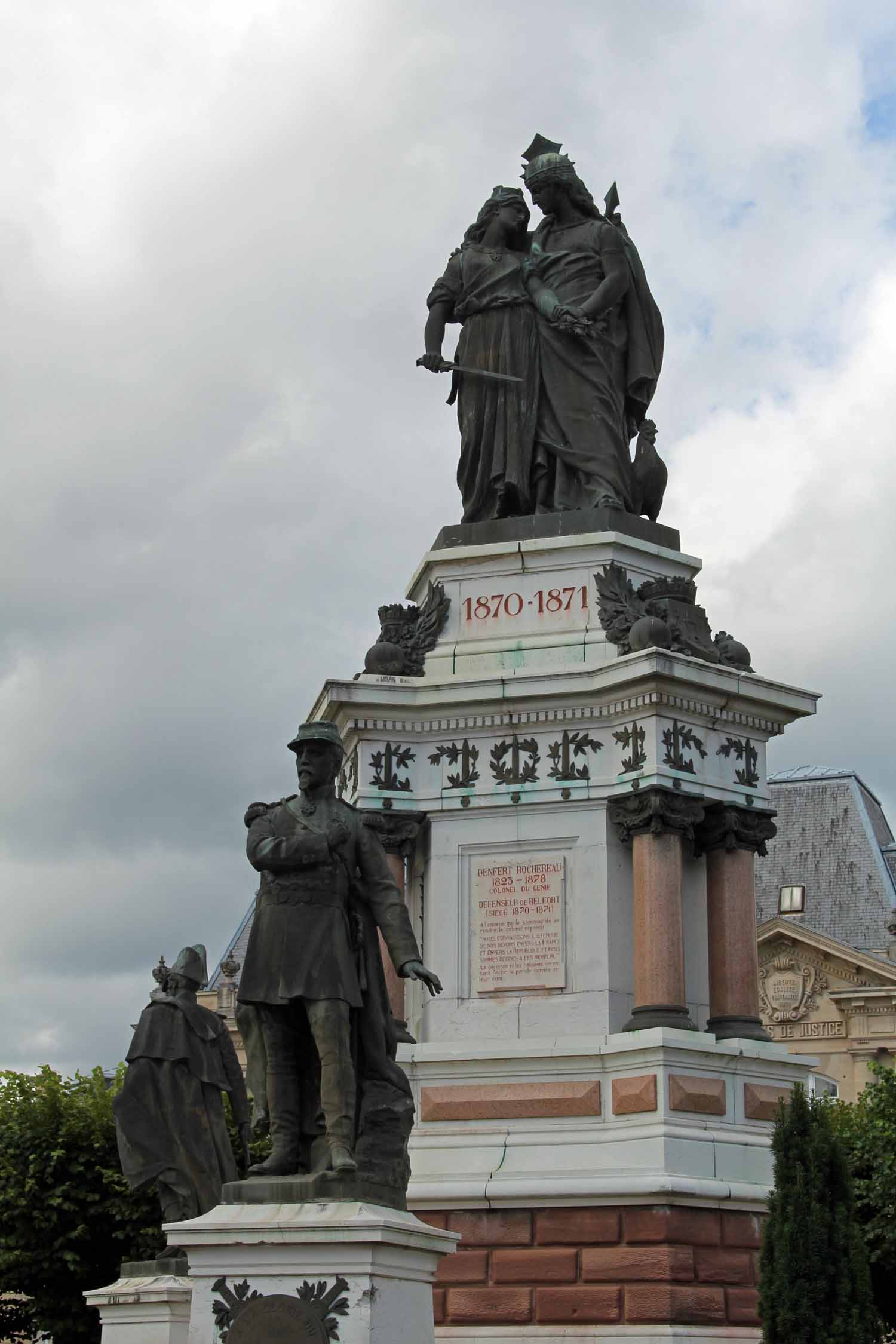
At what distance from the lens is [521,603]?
21.2m

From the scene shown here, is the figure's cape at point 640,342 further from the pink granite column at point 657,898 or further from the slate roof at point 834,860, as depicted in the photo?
the slate roof at point 834,860

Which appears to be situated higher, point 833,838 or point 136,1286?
point 833,838

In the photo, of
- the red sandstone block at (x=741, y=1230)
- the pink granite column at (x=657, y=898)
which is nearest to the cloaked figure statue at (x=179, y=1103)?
the pink granite column at (x=657, y=898)

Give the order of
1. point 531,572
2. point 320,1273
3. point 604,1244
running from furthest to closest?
point 531,572 → point 604,1244 → point 320,1273

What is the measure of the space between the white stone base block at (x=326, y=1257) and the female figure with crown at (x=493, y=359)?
11243 millimetres

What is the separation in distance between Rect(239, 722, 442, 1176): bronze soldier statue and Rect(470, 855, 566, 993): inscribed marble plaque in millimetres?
6642

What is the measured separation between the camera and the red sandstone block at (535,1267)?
17.9 m

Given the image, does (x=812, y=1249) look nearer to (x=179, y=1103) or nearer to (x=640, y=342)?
(x=179, y=1103)

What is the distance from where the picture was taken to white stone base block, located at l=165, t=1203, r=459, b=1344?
11.5 m

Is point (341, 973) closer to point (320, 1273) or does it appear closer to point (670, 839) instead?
point (320, 1273)

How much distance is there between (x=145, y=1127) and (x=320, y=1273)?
6.93 m

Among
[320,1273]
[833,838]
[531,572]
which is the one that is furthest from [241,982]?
[833,838]

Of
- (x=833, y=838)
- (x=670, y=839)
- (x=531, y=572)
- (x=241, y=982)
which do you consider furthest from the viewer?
(x=833, y=838)

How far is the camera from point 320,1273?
38.0 ft
